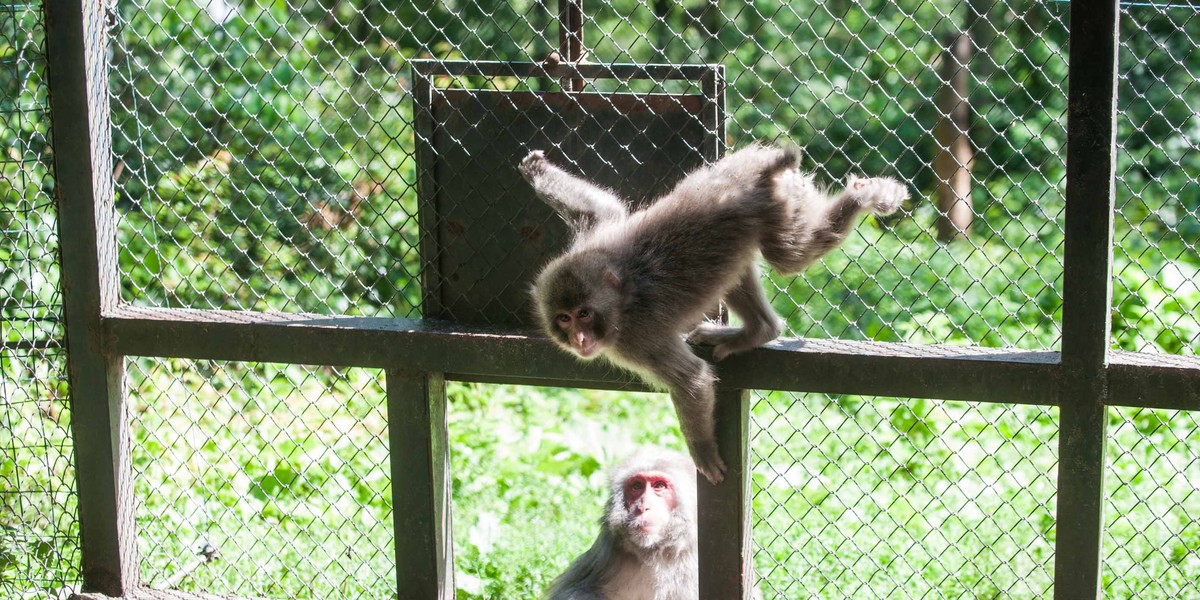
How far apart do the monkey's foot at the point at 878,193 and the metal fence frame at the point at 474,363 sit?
470 millimetres

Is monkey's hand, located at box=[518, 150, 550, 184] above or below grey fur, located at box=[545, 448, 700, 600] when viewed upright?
above

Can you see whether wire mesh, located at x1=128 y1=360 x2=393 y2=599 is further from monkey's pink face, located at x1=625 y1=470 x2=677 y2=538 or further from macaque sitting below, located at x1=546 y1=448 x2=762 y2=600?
monkey's pink face, located at x1=625 y1=470 x2=677 y2=538

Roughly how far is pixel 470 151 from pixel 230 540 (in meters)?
2.45

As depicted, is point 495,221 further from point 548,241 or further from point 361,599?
point 361,599

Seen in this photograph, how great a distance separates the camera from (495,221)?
167 inches

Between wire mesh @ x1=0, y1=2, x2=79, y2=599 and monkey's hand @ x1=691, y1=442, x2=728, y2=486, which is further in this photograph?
wire mesh @ x1=0, y1=2, x2=79, y2=599

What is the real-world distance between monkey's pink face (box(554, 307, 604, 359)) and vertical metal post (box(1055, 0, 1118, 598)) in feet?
4.84

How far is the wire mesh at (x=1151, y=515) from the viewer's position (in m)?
4.56

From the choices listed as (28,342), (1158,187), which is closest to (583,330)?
(28,342)

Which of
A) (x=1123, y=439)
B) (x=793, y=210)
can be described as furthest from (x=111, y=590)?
(x=1123, y=439)

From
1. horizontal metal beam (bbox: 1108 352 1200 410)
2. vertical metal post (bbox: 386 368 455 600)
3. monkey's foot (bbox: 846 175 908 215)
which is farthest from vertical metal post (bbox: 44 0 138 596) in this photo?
horizontal metal beam (bbox: 1108 352 1200 410)

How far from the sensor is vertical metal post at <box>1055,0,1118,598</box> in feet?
11.4

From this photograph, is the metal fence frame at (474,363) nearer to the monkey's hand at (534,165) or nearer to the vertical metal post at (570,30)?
the monkey's hand at (534,165)

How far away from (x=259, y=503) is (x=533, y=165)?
10.5ft
